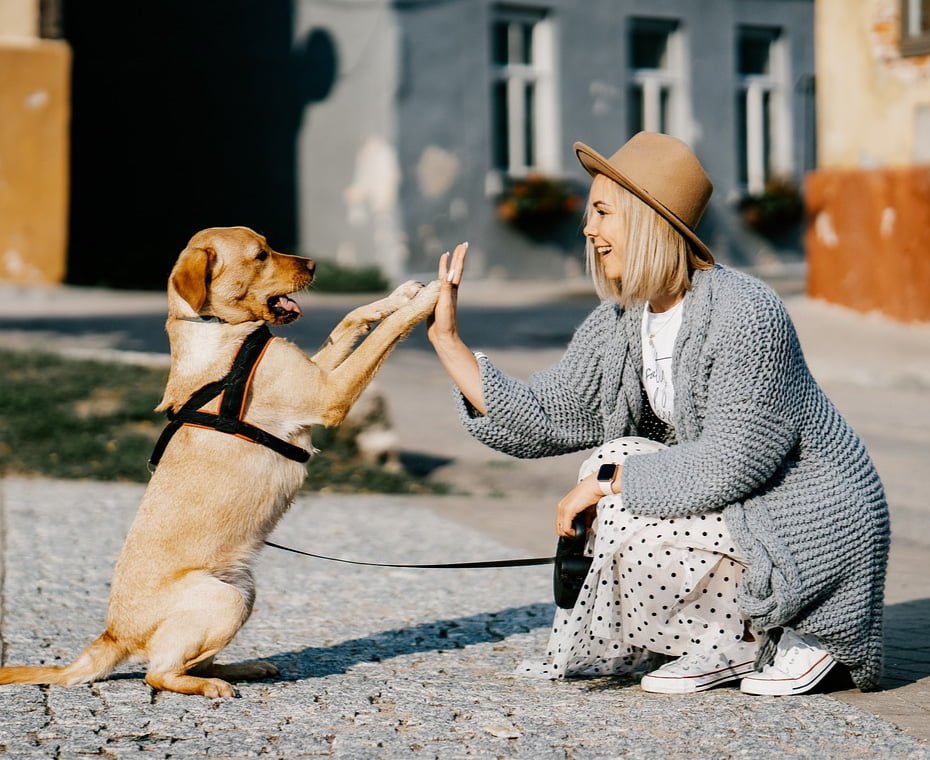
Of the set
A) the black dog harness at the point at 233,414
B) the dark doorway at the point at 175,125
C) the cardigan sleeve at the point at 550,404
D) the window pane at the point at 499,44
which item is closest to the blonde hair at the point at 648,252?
the cardigan sleeve at the point at 550,404

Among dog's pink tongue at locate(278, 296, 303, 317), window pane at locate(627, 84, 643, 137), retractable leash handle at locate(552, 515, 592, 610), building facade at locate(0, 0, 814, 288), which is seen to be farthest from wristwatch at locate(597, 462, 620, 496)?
window pane at locate(627, 84, 643, 137)

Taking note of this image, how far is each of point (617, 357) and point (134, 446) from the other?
16.4ft

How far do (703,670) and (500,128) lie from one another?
54.4 ft

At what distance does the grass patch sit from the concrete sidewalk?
34cm

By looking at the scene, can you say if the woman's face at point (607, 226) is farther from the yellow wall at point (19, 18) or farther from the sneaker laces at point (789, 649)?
the yellow wall at point (19, 18)

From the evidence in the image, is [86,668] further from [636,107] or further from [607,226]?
[636,107]

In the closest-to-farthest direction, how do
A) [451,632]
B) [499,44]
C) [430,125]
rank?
[451,632] → [430,125] → [499,44]

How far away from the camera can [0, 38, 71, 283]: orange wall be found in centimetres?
1695

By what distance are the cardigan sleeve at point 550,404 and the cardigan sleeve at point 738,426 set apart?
498 millimetres

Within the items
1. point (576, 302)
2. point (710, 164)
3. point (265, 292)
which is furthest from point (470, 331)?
point (265, 292)

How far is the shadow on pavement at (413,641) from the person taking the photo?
4.51 m

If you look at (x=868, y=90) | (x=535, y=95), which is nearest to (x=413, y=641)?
(x=868, y=90)

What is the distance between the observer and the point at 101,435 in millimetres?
8836

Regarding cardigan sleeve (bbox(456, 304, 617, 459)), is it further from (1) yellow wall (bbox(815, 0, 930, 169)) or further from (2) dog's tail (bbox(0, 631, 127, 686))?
(1) yellow wall (bbox(815, 0, 930, 169))
